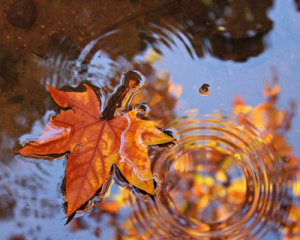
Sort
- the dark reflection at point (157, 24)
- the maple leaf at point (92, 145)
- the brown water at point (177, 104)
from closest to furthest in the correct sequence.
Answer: the maple leaf at point (92, 145), the brown water at point (177, 104), the dark reflection at point (157, 24)

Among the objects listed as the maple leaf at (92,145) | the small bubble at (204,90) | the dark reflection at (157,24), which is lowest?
the maple leaf at (92,145)

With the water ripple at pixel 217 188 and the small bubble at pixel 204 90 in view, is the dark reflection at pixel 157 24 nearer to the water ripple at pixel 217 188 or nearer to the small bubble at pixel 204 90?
the small bubble at pixel 204 90

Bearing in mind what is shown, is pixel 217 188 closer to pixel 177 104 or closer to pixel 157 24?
pixel 177 104

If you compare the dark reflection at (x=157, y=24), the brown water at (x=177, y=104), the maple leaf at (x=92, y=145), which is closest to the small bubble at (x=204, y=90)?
the brown water at (x=177, y=104)

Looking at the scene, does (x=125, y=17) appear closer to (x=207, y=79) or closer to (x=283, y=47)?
(x=207, y=79)

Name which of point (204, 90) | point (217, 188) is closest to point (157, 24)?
point (204, 90)

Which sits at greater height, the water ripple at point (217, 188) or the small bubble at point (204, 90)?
the small bubble at point (204, 90)
